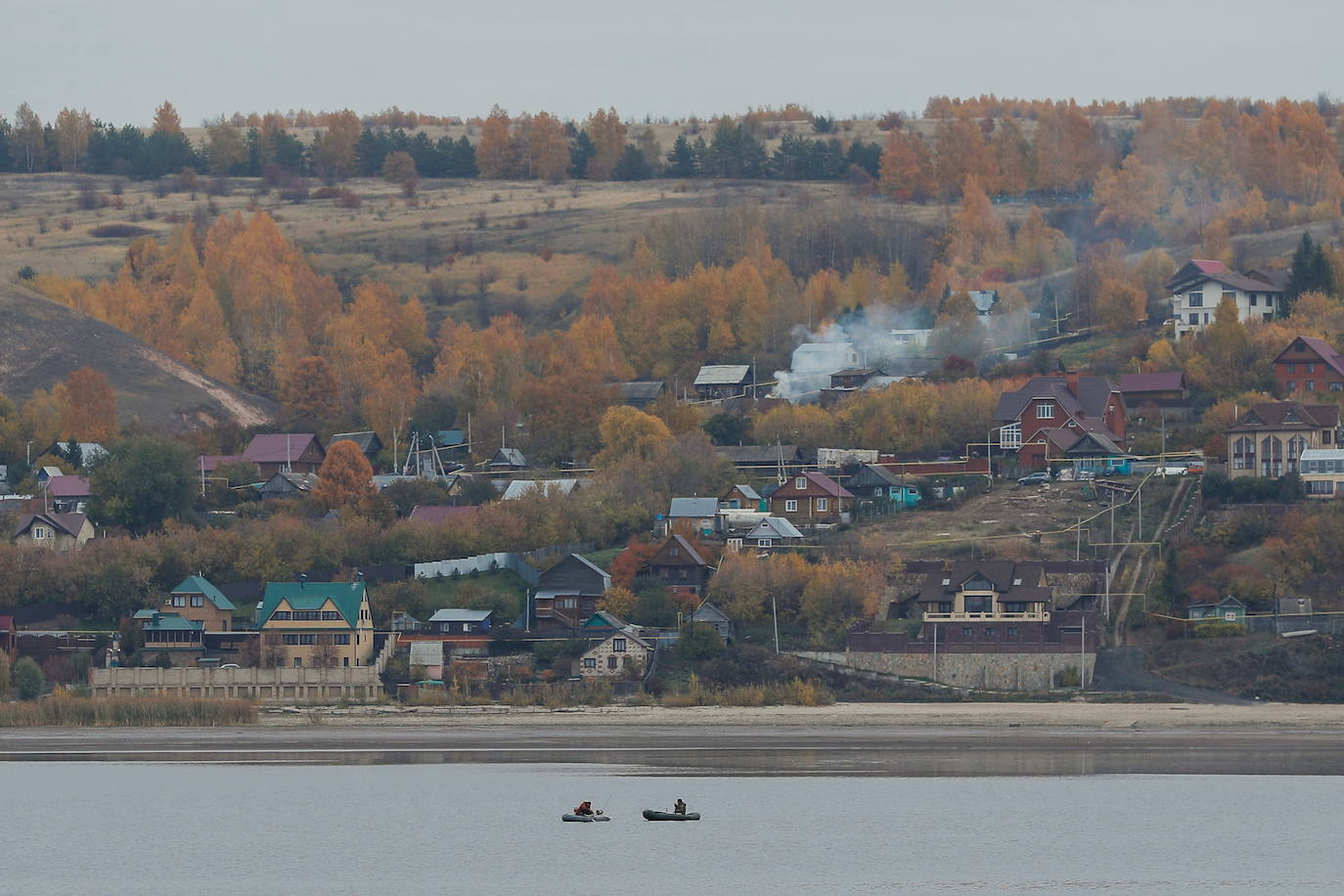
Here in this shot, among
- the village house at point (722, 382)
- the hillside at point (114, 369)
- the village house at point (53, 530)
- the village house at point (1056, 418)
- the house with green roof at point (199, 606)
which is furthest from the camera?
the hillside at point (114, 369)

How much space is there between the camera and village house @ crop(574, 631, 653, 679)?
8138 centimetres

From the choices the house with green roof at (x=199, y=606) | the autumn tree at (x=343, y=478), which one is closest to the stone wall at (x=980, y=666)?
the house with green roof at (x=199, y=606)

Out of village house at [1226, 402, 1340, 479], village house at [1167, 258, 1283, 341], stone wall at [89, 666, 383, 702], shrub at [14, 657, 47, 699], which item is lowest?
stone wall at [89, 666, 383, 702]

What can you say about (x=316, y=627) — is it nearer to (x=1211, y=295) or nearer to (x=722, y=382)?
(x=722, y=382)

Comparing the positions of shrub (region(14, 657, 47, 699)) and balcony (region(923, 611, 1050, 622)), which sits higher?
balcony (region(923, 611, 1050, 622))

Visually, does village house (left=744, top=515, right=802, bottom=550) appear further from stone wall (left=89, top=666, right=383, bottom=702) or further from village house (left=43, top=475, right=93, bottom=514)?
village house (left=43, top=475, right=93, bottom=514)

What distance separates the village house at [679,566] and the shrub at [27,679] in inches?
918

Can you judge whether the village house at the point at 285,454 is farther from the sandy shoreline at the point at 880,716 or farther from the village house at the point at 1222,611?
the village house at the point at 1222,611

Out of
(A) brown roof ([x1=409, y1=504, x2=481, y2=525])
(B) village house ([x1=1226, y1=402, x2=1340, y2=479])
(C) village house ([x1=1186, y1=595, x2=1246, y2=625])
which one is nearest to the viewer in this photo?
(C) village house ([x1=1186, y1=595, x2=1246, y2=625])

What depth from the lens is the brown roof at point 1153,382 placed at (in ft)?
370

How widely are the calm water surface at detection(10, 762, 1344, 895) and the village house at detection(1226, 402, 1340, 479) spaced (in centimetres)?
3671

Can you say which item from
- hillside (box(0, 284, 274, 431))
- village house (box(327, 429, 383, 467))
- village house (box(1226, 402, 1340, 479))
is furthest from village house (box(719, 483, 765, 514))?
hillside (box(0, 284, 274, 431))

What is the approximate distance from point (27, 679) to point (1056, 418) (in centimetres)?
4947

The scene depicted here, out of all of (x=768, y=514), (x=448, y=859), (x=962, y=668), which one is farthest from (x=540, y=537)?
(x=448, y=859)
